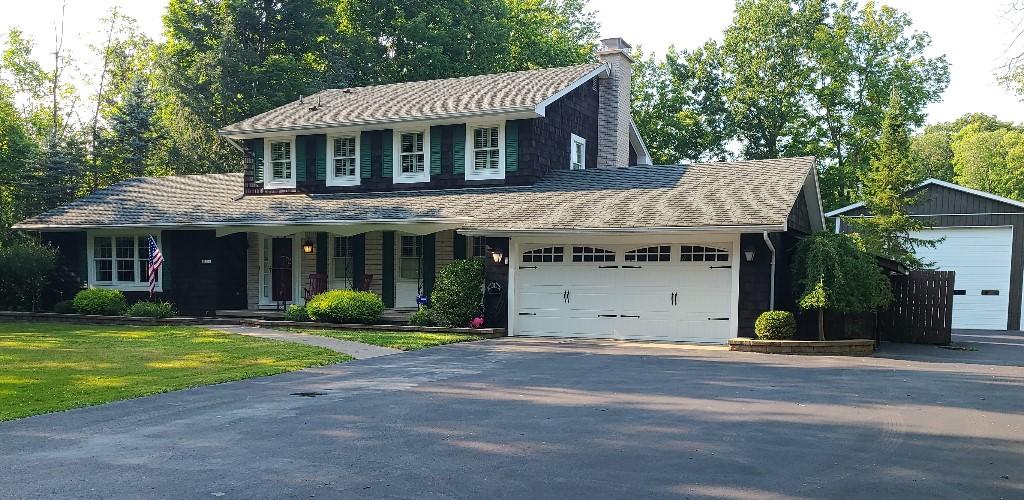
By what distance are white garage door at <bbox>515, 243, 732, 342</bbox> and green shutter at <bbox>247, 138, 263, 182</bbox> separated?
10.1 meters

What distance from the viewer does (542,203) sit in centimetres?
1764

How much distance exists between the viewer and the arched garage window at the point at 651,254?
1565 cm

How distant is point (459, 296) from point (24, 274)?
1300cm

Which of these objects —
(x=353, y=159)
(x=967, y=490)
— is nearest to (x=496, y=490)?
(x=967, y=490)

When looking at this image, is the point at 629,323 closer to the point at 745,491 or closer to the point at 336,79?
the point at 745,491

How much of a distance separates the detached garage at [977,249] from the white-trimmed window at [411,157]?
570 inches

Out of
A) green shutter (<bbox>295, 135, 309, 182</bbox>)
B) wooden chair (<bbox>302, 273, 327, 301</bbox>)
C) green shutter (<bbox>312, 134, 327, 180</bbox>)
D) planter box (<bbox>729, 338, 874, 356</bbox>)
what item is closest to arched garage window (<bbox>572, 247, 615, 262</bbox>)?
planter box (<bbox>729, 338, 874, 356</bbox>)

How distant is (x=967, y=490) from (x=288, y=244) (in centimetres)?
1881

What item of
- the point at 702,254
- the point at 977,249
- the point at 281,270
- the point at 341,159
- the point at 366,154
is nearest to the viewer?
the point at 702,254

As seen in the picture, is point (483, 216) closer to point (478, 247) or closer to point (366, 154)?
point (478, 247)

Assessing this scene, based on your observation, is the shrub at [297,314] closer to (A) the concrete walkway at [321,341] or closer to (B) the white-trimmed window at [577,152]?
(A) the concrete walkway at [321,341]

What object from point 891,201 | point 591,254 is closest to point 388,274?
point 591,254

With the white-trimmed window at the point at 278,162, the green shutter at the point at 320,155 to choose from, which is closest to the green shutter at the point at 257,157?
the white-trimmed window at the point at 278,162

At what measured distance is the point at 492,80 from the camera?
22953 millimetres
